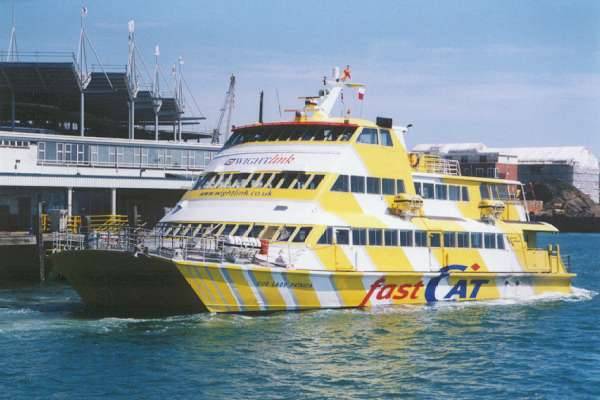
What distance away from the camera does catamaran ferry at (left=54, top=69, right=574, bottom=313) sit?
27.9m

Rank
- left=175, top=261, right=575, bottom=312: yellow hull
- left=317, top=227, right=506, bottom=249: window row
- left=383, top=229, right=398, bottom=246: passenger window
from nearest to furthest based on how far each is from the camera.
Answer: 1. left=175, top=261, right=575, bottom=312: yellow hull
2. left=317, top=227, right=506, bottom=249: window row
3. left=383, top=229, right=398, bottom=246: passenger window

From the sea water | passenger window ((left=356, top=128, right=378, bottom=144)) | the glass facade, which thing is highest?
the glass facade

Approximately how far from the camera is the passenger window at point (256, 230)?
29719 mm

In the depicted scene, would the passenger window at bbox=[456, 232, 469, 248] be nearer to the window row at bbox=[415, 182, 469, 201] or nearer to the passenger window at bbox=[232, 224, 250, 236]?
the window row at bbox=[415, 182, 469, 201]

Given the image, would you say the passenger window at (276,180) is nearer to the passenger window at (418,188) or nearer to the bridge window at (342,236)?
the bridge window at (342,236)

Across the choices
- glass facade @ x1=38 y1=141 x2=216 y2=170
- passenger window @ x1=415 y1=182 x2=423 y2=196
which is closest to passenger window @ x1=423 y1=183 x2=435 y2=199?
passenger window @ x1=415 y1=182 x2=423 y2=196

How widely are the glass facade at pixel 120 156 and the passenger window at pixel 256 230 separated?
90.1ft

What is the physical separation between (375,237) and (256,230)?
4.14m

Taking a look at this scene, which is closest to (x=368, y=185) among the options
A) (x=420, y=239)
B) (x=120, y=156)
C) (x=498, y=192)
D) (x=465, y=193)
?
(x=420, y=239)

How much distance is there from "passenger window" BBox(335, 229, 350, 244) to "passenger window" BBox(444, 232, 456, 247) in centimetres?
486

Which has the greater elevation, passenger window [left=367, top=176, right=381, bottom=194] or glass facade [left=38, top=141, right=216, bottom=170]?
glass facade [left=38, top=141, right=216, bottom=170]

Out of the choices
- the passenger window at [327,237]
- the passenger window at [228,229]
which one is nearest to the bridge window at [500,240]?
the passenger window at [327,237]

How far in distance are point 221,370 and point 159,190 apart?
121 feet

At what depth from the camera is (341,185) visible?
103 ft
